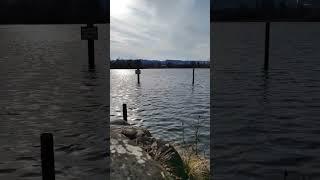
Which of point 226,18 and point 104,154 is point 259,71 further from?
point 226,18

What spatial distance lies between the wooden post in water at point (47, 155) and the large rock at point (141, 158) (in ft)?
5.42

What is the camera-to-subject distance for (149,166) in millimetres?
10891

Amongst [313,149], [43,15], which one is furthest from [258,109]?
[43,15]

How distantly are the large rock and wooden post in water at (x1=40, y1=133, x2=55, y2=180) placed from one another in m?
1.65

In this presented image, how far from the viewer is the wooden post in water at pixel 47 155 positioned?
29.0ft

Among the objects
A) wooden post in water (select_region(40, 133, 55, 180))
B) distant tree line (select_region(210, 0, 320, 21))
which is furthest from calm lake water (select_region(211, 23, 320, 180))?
distant tree line (select_region(210, 0, 320, 21))

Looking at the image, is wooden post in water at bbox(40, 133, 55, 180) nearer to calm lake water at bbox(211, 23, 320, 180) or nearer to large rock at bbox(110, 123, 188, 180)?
large rock at bbox(110, 123, 188, 180)

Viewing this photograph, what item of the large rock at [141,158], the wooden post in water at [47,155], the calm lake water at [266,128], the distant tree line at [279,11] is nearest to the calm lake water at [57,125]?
the large rock at [141,158]

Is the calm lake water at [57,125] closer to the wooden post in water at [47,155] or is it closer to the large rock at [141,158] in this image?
the large rock at [141,158]

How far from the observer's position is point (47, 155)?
8984mm

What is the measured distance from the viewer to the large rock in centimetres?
1054

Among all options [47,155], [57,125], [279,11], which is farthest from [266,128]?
[279,11]

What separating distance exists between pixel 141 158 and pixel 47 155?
285 cm

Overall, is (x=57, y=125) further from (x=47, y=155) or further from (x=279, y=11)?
(x=279, y=11)
